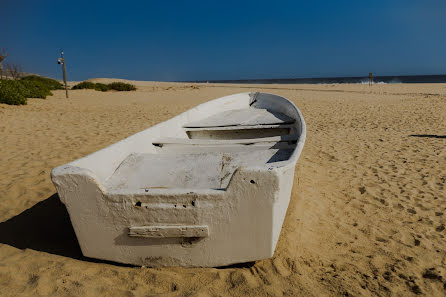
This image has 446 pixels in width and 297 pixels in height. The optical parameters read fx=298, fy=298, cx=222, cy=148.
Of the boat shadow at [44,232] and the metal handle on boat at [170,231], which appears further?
the boat shadow at [44,232]

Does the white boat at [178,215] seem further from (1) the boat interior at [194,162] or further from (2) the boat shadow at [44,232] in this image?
(2) the boat shadow at [44,232]

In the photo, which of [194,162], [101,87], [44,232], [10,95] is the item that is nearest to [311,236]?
[194,162]

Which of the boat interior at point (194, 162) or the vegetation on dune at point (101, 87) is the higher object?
the vegetation on dune at point (101, 87)

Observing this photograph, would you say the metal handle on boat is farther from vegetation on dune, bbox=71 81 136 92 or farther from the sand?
vegetation on dune, bbox=71 81 136 92

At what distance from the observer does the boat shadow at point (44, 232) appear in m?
2.38

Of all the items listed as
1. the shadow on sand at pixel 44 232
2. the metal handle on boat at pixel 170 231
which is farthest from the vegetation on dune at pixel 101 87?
the metal handle on boat at pixel 170 231

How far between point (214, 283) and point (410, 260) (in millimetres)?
1557

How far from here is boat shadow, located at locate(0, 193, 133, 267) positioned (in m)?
Result: 2.38

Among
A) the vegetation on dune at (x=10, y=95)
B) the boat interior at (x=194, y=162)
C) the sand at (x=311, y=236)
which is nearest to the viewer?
the sand at (x=311, y=236)

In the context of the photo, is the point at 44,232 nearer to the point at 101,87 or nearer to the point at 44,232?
the point at 44,232

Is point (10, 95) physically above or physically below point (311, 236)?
above

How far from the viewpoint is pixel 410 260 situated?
2.32 m

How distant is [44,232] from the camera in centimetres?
268

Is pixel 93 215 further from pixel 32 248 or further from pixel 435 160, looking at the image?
pixel 435 160
